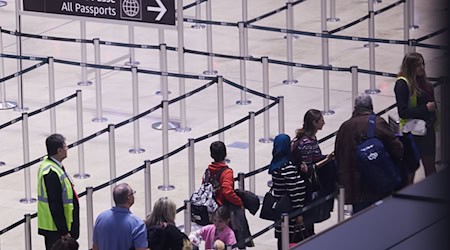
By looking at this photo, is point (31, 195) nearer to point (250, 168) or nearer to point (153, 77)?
point (250, 168)

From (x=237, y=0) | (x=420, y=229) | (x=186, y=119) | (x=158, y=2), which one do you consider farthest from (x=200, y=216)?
(x=237, y=0)

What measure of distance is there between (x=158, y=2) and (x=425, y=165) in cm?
435

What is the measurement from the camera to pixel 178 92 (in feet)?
50.0

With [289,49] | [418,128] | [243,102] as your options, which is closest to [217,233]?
[418,128]

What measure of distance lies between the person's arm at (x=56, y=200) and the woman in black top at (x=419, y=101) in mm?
3086

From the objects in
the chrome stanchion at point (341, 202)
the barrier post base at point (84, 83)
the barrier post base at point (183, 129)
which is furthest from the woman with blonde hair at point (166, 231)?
the barrier post base at point (84, 83)

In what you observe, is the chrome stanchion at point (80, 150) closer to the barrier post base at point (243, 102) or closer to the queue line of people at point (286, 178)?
the barrier post base at point (243, 102)

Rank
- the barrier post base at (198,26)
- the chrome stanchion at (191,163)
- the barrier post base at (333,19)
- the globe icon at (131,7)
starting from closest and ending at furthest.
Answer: the chrome stanchion at (191,163) < the globe icon at (131,7) < the barrier post base at (198,26) < the barrier post base at (333,19)

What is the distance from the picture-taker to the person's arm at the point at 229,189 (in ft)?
29.8

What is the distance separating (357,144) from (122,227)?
7.38 feet

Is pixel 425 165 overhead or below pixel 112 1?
below

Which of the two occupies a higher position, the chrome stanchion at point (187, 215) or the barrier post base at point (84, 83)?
the barrier post base at point (84, 83)

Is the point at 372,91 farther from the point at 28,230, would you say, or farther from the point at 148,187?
the point at 28,230

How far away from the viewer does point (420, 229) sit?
8.76 metres
